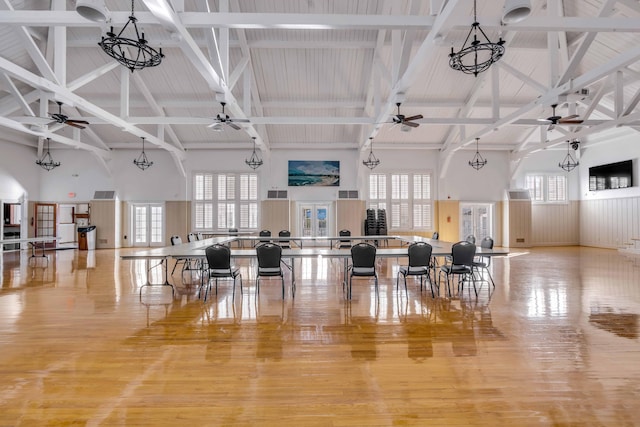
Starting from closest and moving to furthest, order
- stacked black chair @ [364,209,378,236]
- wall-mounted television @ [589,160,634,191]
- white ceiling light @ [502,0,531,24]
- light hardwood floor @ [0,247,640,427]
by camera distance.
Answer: light hardwood floor @ [0,247,640,427] → white ceiling light @ [502,0,531,24] → wall-mounted television @ [589,160,634,191] → stacked black chair @ [364,209,378,236]

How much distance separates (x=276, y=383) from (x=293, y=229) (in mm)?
12166

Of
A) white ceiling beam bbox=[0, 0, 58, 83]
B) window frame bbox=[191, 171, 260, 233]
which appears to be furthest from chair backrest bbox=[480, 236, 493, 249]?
window frame bbox=[191, 171, 260, 233]

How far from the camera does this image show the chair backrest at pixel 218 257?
17.1ft

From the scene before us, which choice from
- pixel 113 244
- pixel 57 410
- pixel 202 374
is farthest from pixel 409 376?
pixel 113 244

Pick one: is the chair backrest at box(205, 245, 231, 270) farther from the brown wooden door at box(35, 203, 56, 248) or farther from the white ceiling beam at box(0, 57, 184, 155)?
the brown wooden door at box(35, 203, 56, 248)

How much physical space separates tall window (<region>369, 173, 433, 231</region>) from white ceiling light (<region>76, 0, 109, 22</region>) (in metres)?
12.4

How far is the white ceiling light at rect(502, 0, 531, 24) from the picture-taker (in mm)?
3600

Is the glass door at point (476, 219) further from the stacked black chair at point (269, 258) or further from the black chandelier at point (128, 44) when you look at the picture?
the black chandelier at point (128, 44)

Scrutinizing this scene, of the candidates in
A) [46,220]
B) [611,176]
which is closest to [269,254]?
[46,220]

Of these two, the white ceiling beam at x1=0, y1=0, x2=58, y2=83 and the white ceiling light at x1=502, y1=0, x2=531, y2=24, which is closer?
the white ceiling light at x1=502, y1=0, x2=531, y2=24

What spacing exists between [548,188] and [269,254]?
15.3 metres

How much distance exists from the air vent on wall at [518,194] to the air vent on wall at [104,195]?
17727 millimetres

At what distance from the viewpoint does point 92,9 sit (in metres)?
3.52

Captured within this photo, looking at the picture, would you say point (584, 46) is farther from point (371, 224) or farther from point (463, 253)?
point (371, 224)
